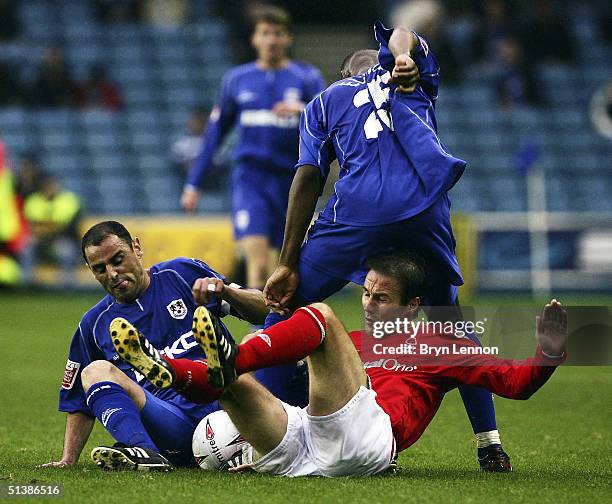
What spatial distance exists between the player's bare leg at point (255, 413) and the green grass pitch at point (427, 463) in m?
0.16

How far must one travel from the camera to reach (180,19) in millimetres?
21562

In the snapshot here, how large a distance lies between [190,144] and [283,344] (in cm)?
1493

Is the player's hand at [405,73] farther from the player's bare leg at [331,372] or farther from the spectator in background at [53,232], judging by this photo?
the spectator in background at [53,232]

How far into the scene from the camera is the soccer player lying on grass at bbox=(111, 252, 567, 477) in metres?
4.34

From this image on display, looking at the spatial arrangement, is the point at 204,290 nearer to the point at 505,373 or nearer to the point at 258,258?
the point at 505,373

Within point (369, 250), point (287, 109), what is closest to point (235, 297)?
point (369, 250)

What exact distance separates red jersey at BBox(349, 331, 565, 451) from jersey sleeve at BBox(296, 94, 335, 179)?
0.73m

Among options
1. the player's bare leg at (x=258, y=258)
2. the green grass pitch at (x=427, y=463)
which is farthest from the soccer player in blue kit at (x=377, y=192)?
the player's bare leg at (x=258, y=258)

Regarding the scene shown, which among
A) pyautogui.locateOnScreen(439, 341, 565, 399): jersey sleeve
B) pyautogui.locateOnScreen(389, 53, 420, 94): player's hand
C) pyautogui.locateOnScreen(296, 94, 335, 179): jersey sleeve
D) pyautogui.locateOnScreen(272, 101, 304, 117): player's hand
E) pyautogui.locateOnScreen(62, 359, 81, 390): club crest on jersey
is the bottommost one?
pyautogui.locateOnScreen(439, 341, 565, 399): jersey sleeve

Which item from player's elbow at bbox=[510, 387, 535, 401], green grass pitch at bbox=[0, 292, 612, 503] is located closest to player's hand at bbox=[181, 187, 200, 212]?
green grass pitch at bbox=[0, 292, 612, 503]

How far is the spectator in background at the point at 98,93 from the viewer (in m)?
20.3

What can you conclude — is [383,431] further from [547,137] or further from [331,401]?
[547,137]

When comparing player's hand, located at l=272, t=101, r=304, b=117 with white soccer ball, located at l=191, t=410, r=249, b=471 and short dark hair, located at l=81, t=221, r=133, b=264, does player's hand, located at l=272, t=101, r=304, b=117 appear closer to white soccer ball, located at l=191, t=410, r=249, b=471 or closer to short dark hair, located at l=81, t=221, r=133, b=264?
short dark hair, located at l=81, t=221, r=133, b=264

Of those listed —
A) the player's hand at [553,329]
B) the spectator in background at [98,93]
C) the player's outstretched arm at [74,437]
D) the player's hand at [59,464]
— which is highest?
the spectator in background at [98,93]
